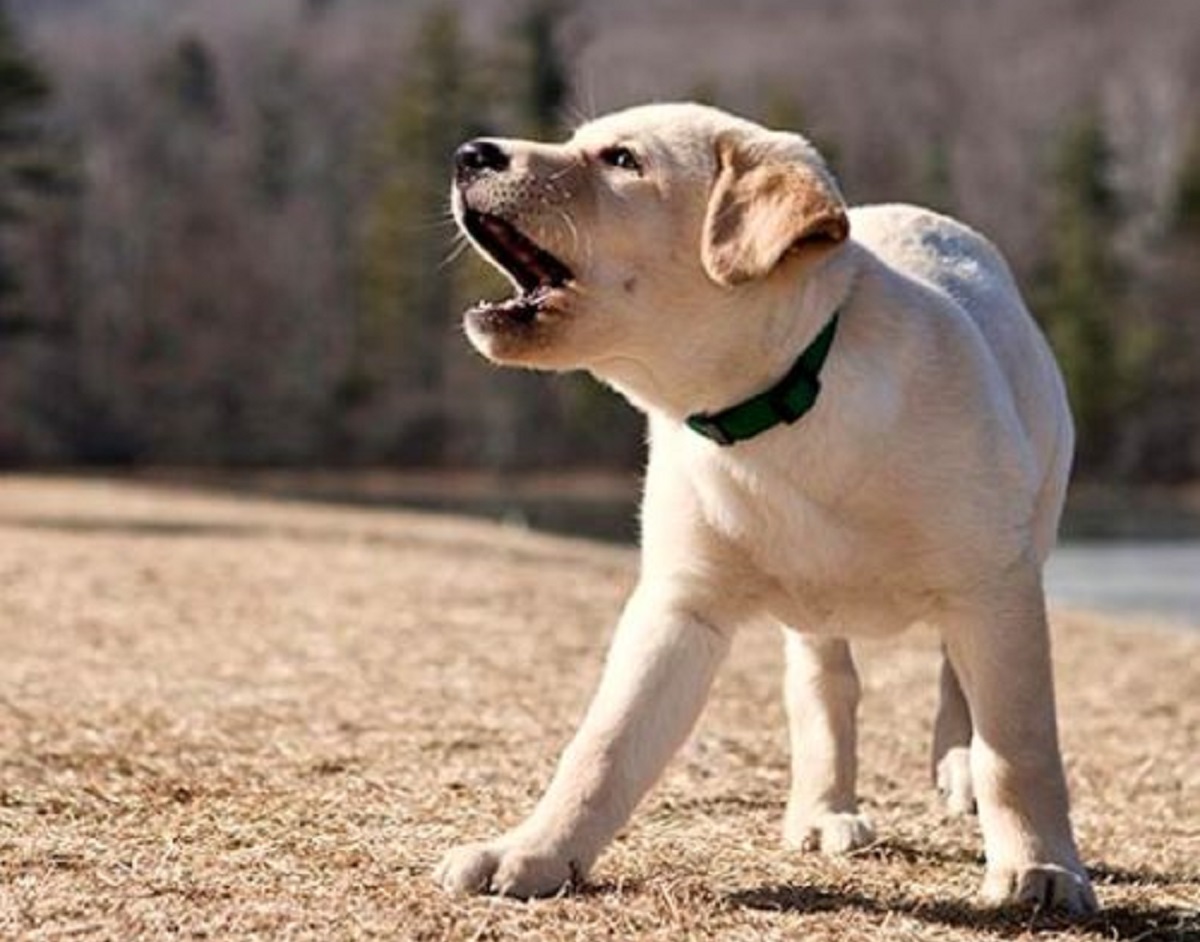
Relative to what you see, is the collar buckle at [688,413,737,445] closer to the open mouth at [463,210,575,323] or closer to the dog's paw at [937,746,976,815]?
the open mouth at [463,210,575,323]

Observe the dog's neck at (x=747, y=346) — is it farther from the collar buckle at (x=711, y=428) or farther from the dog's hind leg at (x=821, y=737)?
the dog's hind leg at (x=821, y=737)

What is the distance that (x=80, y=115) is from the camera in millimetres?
62156

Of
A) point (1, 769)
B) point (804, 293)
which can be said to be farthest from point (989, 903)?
point (1, 769)

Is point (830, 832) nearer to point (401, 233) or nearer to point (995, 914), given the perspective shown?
point (995, 914)

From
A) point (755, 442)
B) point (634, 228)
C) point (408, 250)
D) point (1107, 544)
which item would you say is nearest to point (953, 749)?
point (755, 442)

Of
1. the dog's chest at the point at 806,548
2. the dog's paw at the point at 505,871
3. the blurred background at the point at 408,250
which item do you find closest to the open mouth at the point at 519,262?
the dog's chest at the point at 806,548

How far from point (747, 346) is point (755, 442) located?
18 centimetres

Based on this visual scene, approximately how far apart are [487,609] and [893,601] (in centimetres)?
721

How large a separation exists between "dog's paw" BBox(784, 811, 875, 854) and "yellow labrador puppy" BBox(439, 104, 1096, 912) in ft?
2.00

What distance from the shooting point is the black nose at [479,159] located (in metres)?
4.35

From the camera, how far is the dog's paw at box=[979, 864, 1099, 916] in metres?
4.31

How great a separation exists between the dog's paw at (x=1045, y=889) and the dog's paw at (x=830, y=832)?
2.19ft

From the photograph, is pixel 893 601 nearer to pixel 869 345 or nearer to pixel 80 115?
pixel 869 345

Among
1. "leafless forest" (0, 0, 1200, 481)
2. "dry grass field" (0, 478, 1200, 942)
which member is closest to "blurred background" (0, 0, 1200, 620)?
"leafless forest" (0, 0, 1200, 481)
